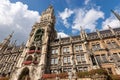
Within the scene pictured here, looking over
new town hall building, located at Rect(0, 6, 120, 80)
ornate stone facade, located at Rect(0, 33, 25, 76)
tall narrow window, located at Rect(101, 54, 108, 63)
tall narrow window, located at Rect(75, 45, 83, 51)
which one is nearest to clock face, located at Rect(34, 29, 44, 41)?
new town hall building, located at Rect(0, 6, 120, 80)

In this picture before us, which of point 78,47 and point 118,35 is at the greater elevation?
point 118,35

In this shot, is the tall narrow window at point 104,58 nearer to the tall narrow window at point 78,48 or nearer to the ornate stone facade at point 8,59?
the tall narrow window at point 78,48

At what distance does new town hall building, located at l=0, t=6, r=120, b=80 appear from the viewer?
3120 cm

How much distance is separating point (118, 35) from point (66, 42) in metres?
17.1

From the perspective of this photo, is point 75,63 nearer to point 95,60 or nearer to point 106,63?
point 95,60

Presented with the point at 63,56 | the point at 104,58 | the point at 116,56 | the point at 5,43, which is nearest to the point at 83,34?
the point at 63,56

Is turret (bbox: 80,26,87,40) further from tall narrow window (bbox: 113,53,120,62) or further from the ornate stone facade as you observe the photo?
the ornate stone facade

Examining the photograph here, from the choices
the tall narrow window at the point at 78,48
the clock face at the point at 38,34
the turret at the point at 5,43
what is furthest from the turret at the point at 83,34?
the turret at the point at 5,43

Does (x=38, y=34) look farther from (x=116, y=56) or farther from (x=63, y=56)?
(x=116, y=56)

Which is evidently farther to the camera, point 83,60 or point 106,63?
point 83,60

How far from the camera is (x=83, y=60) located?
→ 3347cm

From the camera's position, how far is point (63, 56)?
36.5 meters

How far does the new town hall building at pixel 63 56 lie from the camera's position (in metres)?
31.2

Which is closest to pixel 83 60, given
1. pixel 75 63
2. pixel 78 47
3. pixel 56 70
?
pixel 75 63
